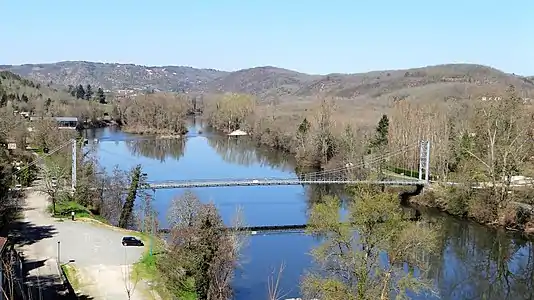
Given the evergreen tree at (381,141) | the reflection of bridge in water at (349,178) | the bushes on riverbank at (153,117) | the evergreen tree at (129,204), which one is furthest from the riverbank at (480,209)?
the bushes on riverbank at (153,117)

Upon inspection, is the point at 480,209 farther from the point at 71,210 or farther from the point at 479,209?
the point at 71,210

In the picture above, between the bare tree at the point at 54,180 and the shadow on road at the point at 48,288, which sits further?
the bare tree at the point at 54,180

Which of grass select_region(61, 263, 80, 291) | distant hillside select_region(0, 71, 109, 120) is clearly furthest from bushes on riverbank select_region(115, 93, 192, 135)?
grass select_region(61, 263, 80, 291)

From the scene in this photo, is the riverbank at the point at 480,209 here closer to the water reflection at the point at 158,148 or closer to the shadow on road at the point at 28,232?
the shadow on road at the point at 28,232

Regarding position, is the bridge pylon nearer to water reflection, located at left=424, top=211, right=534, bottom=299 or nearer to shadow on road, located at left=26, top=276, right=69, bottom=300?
water reflection, located at left=424, top=211, right=534, bottom=299

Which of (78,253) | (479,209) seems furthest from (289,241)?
(479,209)
